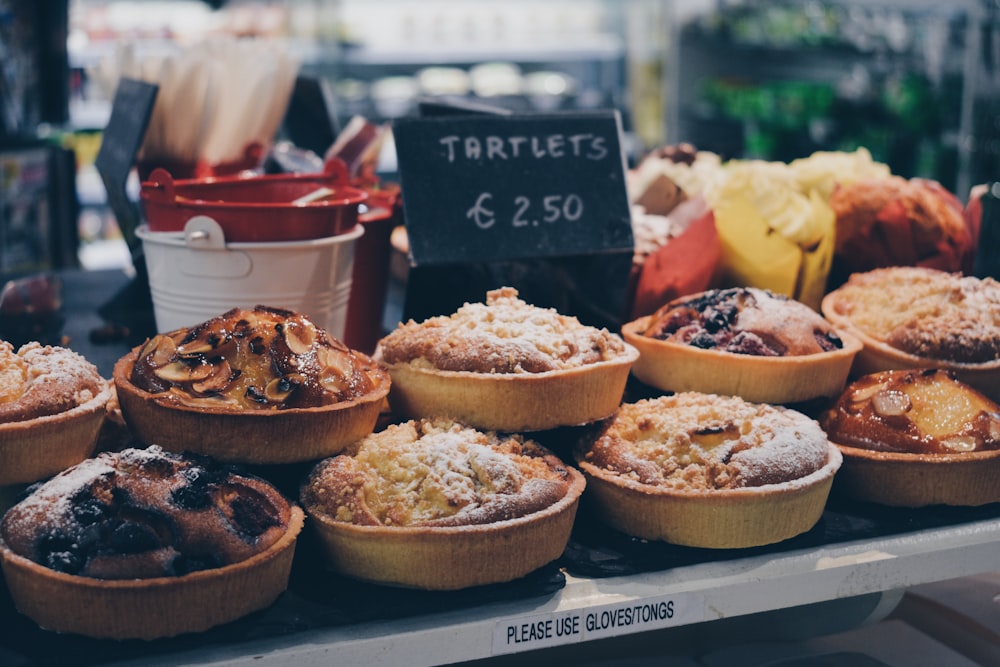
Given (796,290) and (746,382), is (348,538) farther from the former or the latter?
(796,290)

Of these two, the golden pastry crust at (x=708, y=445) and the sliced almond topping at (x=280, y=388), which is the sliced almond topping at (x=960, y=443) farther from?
the sliced almond topping at (x=280, y=388)

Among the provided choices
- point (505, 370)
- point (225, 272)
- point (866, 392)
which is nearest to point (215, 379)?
point (225, 272)

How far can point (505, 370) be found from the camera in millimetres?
1362

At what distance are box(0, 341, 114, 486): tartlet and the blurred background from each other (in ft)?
8.27

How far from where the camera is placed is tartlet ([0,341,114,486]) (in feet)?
3.84

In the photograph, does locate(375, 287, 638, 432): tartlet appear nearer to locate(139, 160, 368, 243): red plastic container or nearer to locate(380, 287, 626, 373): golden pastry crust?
locate(380, 287, 626, 373): golden pastry crust

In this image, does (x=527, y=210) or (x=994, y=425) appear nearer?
(x=994, y=425)

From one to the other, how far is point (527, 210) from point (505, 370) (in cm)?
40

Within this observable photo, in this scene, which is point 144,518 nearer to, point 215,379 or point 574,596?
point 215,379

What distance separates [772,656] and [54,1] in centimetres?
351

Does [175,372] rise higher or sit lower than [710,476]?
higher

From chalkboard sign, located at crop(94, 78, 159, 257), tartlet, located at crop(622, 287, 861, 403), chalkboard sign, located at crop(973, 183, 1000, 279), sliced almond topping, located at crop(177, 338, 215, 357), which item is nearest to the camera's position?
sliced almond topping, located at crop(177, 338, 215, 357)

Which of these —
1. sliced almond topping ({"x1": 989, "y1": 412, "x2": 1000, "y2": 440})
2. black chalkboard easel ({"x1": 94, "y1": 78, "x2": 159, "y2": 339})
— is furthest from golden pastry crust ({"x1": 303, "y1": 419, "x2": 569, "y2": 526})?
black chalkboard easel ({"x1": 94, "y1": 78, "x2": 159, "y2": 339})

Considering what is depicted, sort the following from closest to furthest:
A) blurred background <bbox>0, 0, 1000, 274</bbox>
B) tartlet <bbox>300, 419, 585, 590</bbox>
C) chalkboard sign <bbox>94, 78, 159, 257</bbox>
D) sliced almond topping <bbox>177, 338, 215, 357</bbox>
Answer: tartlet <bbox>300, 419, 585, 590</bbox>, sliced almond topping <bbox>177, 338, 215, 357</bbox>, chalkboard sign <bbox>94, 78, 159, 257</bbox>, blurred background <bbox>0, 0, 1000, 274</bbox>
